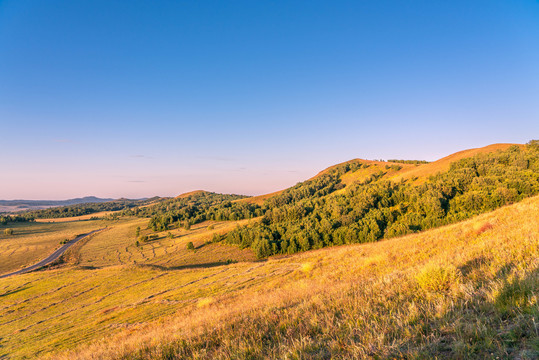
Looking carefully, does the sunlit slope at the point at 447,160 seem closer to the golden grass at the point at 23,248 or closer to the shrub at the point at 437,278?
the shrub at the point at 437,278

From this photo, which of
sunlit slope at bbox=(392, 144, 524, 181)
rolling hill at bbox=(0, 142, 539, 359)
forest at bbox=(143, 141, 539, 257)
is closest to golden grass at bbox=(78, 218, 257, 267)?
rolling hill at bbox=(0, 142, 539, 359)

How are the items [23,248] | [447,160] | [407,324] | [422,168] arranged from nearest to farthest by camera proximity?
[407,324], [23,248], [447,160], [422,168]

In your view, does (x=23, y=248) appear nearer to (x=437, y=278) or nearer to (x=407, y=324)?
(x=407, y=324)

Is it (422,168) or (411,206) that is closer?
(411,206)

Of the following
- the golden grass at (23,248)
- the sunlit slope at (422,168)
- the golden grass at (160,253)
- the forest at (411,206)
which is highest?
the sunlit slope at (422,168)

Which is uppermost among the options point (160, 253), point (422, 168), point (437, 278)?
point (422, 168)

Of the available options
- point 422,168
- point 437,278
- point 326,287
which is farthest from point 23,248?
point 422,168

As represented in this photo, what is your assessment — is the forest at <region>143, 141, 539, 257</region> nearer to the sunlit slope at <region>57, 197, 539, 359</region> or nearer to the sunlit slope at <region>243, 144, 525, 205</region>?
the sunlit slope at <region>243, 144, 525, 205</region>

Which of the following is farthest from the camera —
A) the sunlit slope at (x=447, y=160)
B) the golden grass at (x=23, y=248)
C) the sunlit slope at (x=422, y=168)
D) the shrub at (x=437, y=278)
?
the sunlit slope at (x=422, y=168)

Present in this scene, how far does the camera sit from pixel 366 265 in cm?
1327

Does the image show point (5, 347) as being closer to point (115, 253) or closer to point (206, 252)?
point (206, 252)

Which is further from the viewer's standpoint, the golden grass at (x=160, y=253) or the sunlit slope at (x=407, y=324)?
the golden grass at (x=160, y=253)

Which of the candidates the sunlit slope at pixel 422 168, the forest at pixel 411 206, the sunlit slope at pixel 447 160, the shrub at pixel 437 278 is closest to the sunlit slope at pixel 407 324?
the shrub at pixel 437 278

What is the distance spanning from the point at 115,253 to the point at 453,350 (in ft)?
275
